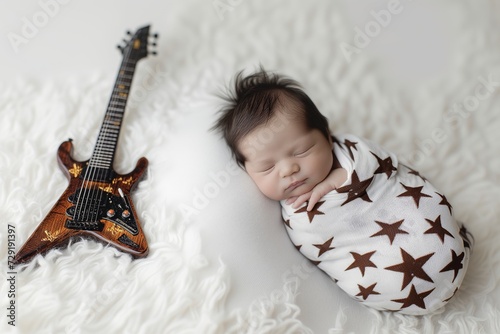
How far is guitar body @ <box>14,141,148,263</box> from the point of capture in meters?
1.04

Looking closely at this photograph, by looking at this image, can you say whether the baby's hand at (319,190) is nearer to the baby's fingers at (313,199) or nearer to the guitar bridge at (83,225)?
the baby's fingers at (313,199)

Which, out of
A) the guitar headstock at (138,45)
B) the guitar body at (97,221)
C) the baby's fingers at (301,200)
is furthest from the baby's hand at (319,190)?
the guitar headstock at (138,45)

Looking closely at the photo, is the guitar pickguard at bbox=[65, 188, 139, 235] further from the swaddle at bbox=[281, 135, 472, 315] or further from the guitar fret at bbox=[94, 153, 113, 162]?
the swaddle at bbox=[281, 135, 472, 315]

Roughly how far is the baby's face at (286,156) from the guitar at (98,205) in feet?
0.89

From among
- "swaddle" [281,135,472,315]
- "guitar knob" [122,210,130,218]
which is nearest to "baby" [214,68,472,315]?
"swaddle" [281,135,472,315]

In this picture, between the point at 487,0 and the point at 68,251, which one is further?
the point at 487,0

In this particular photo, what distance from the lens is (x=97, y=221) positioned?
1074mm

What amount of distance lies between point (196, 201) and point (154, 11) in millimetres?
633

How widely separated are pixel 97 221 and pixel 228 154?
1.04 ft

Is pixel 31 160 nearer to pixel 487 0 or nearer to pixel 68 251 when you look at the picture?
pixel 68 251

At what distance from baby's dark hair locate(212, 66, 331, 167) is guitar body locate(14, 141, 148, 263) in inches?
9.3

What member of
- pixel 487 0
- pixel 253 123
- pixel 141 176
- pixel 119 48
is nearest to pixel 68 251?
pixel 141 176

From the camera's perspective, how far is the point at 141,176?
1.18 m

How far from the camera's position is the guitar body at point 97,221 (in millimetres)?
1037
